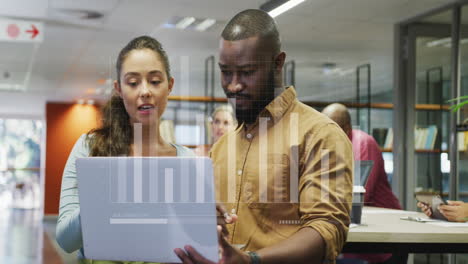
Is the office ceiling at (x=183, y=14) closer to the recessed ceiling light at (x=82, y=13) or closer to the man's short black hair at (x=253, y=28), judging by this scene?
the recessed ceiling light at (x=82, y=13)

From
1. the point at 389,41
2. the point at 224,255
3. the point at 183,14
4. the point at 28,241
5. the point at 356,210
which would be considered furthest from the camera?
the point at 28,241

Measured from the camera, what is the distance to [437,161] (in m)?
5.52

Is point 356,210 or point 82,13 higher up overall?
point 82,13

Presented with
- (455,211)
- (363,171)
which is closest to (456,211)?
(455,211)

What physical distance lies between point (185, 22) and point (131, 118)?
4.70 m

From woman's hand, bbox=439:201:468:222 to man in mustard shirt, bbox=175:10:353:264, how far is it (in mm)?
1600

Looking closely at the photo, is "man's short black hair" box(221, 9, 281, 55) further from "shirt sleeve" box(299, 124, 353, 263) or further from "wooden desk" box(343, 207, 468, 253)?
"wooden desk" box(343, 207, 468, 253)

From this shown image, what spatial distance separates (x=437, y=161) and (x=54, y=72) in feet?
21.5

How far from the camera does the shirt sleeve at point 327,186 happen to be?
129cm

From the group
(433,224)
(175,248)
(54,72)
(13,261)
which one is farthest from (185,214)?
(54,72)

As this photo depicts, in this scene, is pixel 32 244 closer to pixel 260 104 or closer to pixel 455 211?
pixel 455 211

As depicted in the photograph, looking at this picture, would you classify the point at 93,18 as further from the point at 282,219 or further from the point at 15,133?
the point at 15,133

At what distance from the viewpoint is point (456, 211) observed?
2732 millimetres

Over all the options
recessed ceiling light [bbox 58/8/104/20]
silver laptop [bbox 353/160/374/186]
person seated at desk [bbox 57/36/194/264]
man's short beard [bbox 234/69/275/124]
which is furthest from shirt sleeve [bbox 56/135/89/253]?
recessed ceiling light [bbox 58/8/104/20]
